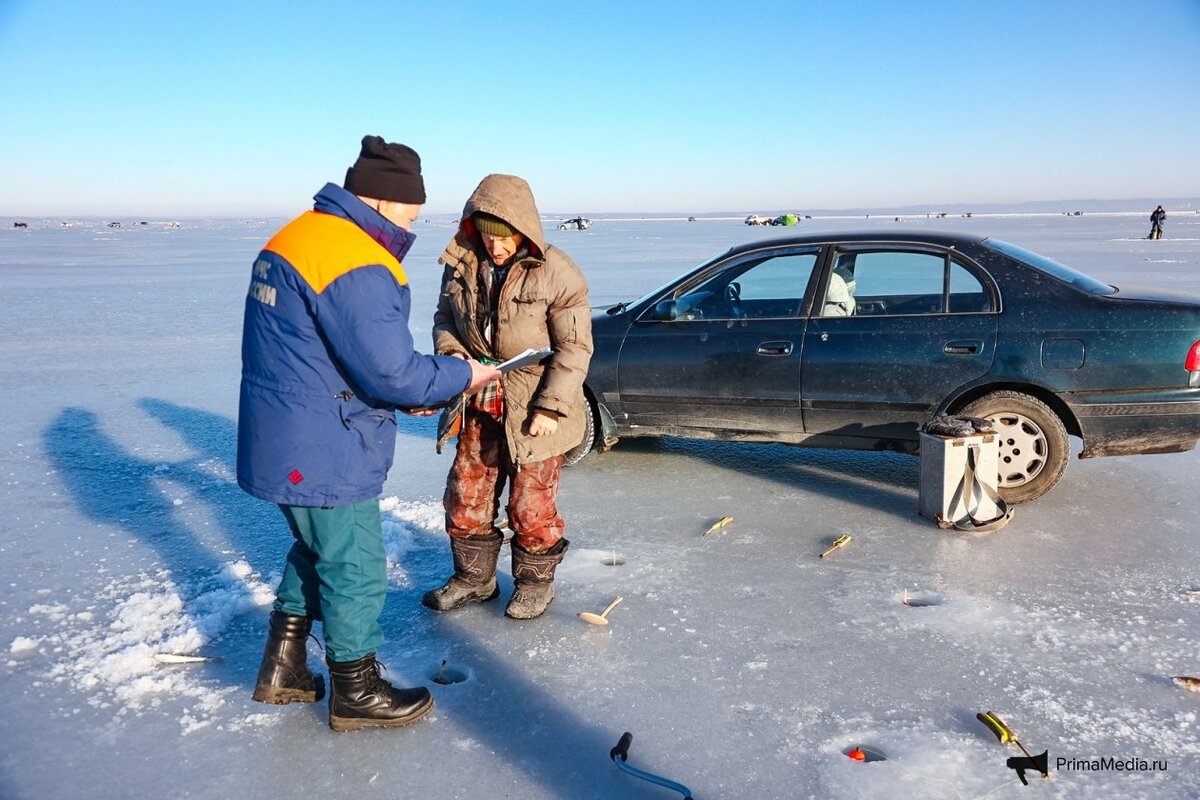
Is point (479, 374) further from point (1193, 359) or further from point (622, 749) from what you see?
point (1193, 359)

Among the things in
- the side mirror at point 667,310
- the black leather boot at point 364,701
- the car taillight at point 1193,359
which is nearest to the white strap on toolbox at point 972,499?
the car taillight at point 1193,359

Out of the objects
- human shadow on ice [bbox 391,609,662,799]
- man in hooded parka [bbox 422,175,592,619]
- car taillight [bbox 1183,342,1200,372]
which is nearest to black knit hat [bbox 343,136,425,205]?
man in hooded parka [bbox 422,175,592,619]

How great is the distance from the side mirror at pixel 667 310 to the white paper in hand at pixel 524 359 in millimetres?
2442

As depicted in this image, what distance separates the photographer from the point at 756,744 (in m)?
2.86

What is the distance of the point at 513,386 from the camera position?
12.2 ft

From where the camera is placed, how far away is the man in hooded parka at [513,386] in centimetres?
356

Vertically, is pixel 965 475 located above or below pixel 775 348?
below

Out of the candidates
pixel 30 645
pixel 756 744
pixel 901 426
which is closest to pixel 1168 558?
A: pixel 901 426

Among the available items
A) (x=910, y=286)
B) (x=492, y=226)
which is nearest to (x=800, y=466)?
(x=910, y=286)

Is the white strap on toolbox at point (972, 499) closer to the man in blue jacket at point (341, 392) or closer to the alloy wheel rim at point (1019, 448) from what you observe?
the alloy wheel rim at point (1019, 448)

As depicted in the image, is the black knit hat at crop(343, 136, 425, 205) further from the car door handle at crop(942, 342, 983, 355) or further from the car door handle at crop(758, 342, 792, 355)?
the car door handle at crop(942, 342, 983, 355)

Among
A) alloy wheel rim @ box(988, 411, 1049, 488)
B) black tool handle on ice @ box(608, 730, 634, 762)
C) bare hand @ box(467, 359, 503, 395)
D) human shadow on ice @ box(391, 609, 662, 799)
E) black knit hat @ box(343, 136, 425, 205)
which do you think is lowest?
human shadow on ice @ box(391, 609, 662, 799)

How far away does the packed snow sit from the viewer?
2752 millimetres

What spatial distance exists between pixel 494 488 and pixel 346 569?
1.12m
